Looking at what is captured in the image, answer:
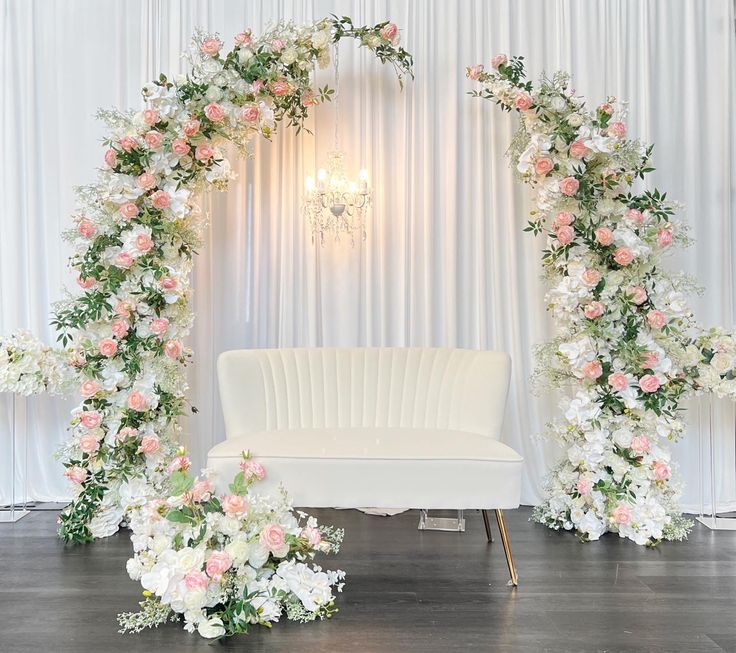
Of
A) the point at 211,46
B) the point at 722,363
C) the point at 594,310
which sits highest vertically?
the point at 211,46

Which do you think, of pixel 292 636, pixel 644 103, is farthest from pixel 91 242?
pixel 644 103

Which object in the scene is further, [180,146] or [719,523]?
[719,523]

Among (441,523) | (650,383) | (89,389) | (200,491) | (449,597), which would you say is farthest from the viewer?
(441,523)

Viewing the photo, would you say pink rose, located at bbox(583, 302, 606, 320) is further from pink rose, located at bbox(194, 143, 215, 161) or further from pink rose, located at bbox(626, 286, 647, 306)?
pink rose, located at bbox(194, 143, 215, 161)

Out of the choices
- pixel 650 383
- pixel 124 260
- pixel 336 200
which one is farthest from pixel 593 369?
pixel 124 260

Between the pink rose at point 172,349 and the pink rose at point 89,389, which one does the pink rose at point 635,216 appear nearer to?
the pink rose at point 172,349

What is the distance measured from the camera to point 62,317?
10.7 feet

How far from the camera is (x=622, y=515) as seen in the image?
311 cm

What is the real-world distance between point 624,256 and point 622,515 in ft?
3.80

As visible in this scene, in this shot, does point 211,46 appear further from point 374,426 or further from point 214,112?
point 374,426

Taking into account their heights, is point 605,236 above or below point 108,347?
above

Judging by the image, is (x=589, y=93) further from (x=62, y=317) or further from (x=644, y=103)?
(x=62, y=317)

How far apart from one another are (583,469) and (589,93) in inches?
81.1

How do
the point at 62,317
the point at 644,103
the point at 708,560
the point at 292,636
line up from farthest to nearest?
the point at 644,103 < the point at 62,317 < the point at 708,560 < the point at 292,636
